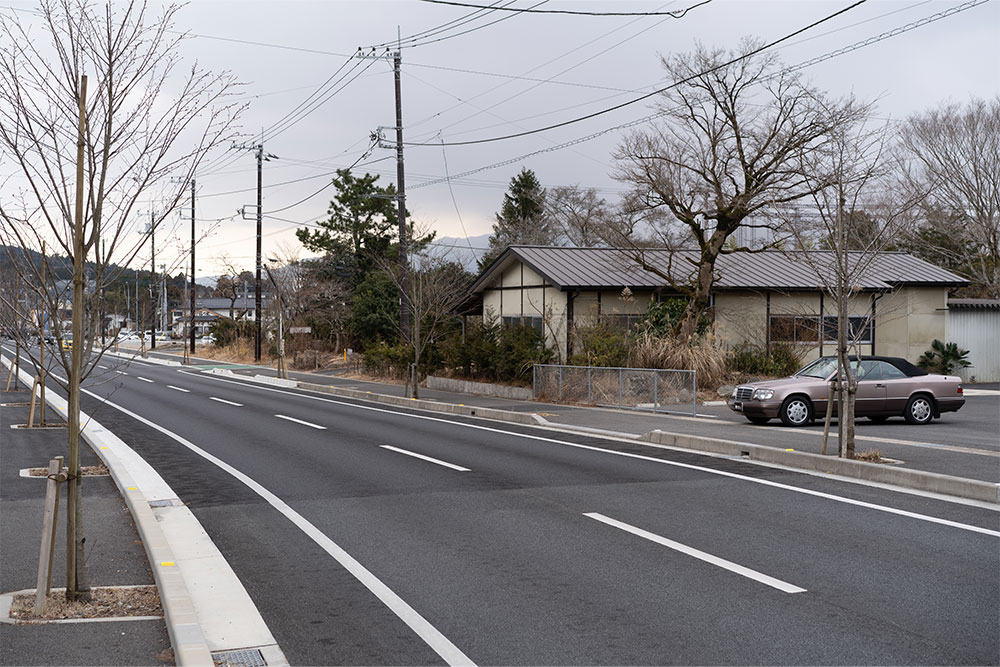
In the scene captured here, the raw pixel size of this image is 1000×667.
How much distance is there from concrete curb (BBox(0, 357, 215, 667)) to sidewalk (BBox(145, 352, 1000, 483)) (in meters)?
10.1

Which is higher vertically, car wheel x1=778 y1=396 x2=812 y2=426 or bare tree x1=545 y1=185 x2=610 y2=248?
bare tree x1=545 y1=185 x2=610 y2=248

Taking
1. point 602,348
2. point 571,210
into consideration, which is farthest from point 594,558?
point 571,210

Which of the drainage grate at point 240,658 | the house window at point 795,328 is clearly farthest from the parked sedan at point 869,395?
the drainage grate at point 240,658

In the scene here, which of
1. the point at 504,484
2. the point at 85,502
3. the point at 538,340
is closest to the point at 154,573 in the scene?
the point at 85,502

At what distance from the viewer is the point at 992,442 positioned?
52.5 ft

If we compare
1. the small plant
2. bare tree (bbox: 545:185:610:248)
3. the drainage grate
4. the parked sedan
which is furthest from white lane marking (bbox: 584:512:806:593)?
bare tree (bbox: 545:185:610:248)

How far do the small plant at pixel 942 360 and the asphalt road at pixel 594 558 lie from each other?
21.4m

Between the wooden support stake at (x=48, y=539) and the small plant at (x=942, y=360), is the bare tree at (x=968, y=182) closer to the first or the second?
the small plant at (x=942, y=360)

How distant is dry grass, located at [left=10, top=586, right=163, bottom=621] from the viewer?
241 inches

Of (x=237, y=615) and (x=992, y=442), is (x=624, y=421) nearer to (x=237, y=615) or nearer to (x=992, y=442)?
(x=992, y=442)

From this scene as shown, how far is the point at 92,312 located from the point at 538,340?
21719 mm

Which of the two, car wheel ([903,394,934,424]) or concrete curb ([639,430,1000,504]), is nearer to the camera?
concrete curb ([639,430,1000,504])

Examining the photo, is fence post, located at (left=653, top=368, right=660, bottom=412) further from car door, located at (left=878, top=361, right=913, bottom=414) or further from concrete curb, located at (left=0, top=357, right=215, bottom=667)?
concrete curb, located at (left=0, top=357, right=215, bottom=667)

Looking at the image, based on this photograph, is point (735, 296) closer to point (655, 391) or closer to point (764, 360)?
point (764, 360)
